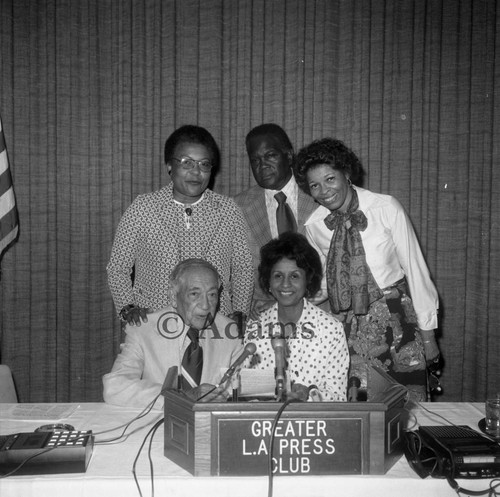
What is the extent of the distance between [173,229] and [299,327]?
89 cm

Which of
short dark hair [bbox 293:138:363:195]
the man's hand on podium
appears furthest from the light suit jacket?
short dark hair [bbox 293:138:363:195]

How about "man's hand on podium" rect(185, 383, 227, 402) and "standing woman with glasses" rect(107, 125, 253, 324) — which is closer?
"man's hand on podium" rect(185, 383, 227, 402)

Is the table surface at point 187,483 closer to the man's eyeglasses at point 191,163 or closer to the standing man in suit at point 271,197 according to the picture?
the man's eyeglasses at point 191,163

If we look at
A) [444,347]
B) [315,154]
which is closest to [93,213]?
[315,154]

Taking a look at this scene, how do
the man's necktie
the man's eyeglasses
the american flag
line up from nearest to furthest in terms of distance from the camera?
the man's necktie
the man's eyeglasses
the american flag

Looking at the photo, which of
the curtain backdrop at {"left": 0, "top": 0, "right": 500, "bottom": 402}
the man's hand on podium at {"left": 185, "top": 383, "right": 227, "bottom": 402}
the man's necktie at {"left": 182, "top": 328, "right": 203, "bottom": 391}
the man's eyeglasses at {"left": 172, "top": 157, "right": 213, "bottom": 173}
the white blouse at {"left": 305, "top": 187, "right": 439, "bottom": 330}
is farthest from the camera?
the curtain backdrop at {"left": 0, "top": 0, "right": 500, "bottom": 402}

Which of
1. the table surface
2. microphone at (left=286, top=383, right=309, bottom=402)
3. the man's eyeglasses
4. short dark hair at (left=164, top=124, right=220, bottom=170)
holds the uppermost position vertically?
short dark hair at (left=164, top=124, right=220, bottom=170)

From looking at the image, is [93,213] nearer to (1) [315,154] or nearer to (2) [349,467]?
(1) [315,154]

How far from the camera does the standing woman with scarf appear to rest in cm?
A: 280

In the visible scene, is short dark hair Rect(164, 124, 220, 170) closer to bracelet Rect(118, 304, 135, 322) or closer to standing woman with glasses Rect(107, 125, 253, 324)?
standing woman with glasses Rect(107, 125, 253, 324)

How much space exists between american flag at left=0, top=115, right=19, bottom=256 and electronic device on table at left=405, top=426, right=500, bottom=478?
300 centimetres

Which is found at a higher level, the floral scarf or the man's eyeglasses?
the man's eyeglasses

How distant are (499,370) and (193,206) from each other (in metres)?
2.63

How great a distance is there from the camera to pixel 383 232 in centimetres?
282
